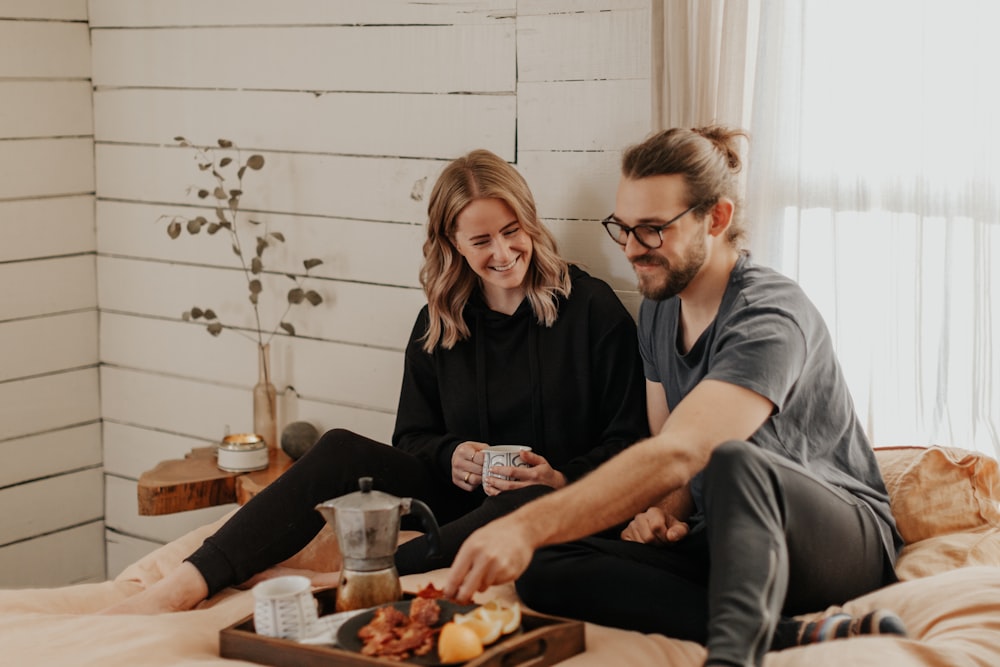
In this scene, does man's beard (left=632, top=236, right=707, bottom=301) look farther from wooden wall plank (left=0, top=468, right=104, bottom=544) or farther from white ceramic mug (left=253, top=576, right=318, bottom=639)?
wooden wall plank (left=0, top=468, right=104, bottom=544)

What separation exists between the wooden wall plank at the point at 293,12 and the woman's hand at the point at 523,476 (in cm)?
108

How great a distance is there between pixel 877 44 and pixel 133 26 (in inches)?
85.0

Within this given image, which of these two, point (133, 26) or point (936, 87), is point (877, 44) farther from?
point (133, 26)

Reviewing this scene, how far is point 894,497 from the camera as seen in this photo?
7.29 ft

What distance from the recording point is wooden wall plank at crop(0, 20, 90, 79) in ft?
11.2

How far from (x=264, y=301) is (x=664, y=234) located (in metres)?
1.56

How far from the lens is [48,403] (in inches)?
143

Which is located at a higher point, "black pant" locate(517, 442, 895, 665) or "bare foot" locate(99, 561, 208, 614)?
"black pant" locate(517, 442, 895, 665)

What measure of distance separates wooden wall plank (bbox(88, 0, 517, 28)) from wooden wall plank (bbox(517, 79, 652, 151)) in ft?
0.70

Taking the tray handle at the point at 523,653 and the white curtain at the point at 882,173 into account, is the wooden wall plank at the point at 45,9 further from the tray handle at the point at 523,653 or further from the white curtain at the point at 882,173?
the tray handle at the point at 523,653

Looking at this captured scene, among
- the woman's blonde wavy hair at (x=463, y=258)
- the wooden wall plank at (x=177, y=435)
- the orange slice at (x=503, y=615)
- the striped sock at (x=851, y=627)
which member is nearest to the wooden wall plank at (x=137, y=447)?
the wooden wall plank at (x=177, y=435)

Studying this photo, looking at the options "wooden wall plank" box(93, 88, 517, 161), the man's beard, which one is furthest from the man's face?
"wooden wall plank" box(93, 88, 517, 161)

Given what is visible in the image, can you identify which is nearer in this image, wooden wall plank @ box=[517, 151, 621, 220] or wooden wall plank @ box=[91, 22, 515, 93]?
wooden wall plank @ box=[517, 151, 621, 220]

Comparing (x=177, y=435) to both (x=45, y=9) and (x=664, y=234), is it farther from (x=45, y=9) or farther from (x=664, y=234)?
(x=664, y=234)
